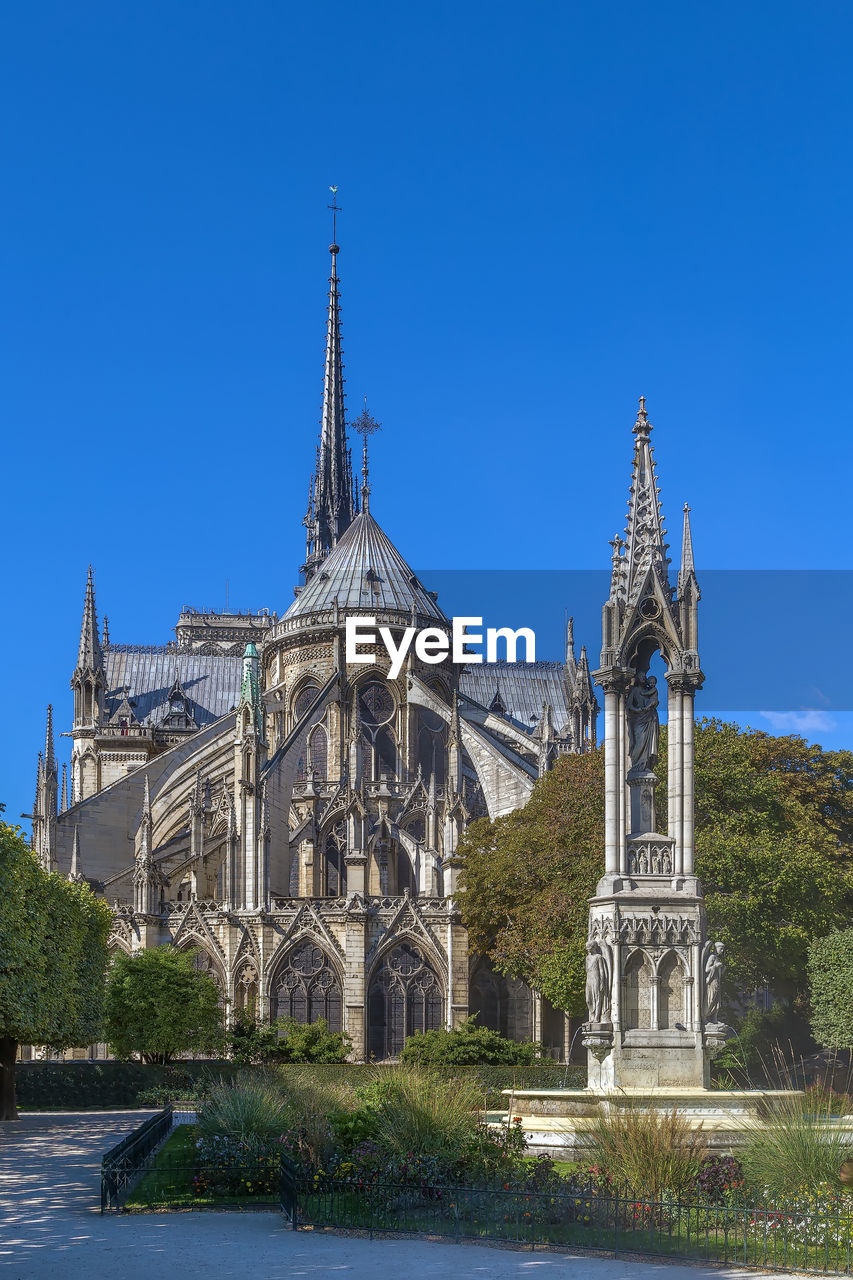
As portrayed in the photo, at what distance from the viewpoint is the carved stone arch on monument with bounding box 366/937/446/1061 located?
58875mm

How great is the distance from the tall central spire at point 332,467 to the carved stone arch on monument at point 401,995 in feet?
205

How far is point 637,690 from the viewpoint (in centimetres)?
2145

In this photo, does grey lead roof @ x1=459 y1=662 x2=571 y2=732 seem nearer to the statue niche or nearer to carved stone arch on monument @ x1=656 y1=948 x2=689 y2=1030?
the statue niche

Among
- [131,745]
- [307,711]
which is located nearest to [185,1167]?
[307,711]

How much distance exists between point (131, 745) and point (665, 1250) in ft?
252

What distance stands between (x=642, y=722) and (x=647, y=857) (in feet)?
6.49

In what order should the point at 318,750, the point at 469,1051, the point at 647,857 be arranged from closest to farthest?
the point at 647,857, the point at 469,1051, the point at 318,750

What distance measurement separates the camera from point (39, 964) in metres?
34.8

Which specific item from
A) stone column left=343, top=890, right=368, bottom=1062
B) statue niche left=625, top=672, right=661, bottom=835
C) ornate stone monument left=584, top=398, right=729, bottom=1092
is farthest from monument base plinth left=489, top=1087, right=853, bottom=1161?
stone column left=343, top=890, right=368, bottom=1062

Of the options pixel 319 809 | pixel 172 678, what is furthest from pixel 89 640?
pixel 319 809

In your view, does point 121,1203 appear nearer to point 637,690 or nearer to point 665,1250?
point 665,1250

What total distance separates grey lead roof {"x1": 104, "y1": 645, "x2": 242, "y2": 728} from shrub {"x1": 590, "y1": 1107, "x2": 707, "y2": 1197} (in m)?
80.4

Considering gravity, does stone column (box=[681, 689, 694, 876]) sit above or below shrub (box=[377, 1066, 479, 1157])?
above

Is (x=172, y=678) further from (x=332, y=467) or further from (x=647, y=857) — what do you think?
(x=647, y=857)
